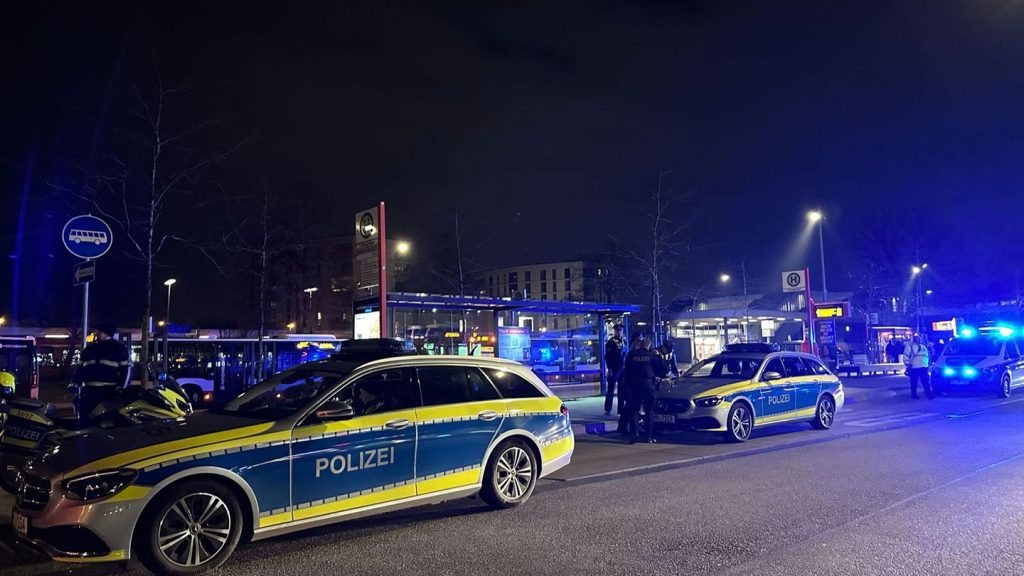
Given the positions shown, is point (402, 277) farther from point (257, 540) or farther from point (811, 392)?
point (257, 540)

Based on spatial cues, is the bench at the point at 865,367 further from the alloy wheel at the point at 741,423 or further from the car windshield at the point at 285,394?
the car windshield at the point at 285,394

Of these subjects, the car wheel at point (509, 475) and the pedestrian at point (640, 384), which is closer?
the car wheel at point (509, 475)

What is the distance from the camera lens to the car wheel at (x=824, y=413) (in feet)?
43.9

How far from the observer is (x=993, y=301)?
139ft

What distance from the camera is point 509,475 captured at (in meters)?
6.82

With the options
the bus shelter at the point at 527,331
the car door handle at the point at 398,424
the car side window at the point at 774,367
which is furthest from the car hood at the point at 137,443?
the bus shelter at the point at 527,331

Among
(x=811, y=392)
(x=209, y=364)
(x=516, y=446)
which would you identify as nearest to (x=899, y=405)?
(x=811, y=392)

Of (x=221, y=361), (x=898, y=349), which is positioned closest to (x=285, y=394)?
(x=221, y=361)

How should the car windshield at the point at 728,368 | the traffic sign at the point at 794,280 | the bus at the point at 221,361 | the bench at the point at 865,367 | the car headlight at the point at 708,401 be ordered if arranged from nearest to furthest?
the car headlight at the point at 708,401
the car windshield at the point at 728,368
the traffic sign at the point at 794,280
the bus at the point at 221,361
the bench at the point at 865,367

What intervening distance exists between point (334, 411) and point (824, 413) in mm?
11186

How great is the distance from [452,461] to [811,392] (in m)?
9.37

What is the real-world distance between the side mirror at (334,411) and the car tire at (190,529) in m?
0.88

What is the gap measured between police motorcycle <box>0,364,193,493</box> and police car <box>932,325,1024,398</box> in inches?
821

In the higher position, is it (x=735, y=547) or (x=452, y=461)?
(x=452, y=461)
